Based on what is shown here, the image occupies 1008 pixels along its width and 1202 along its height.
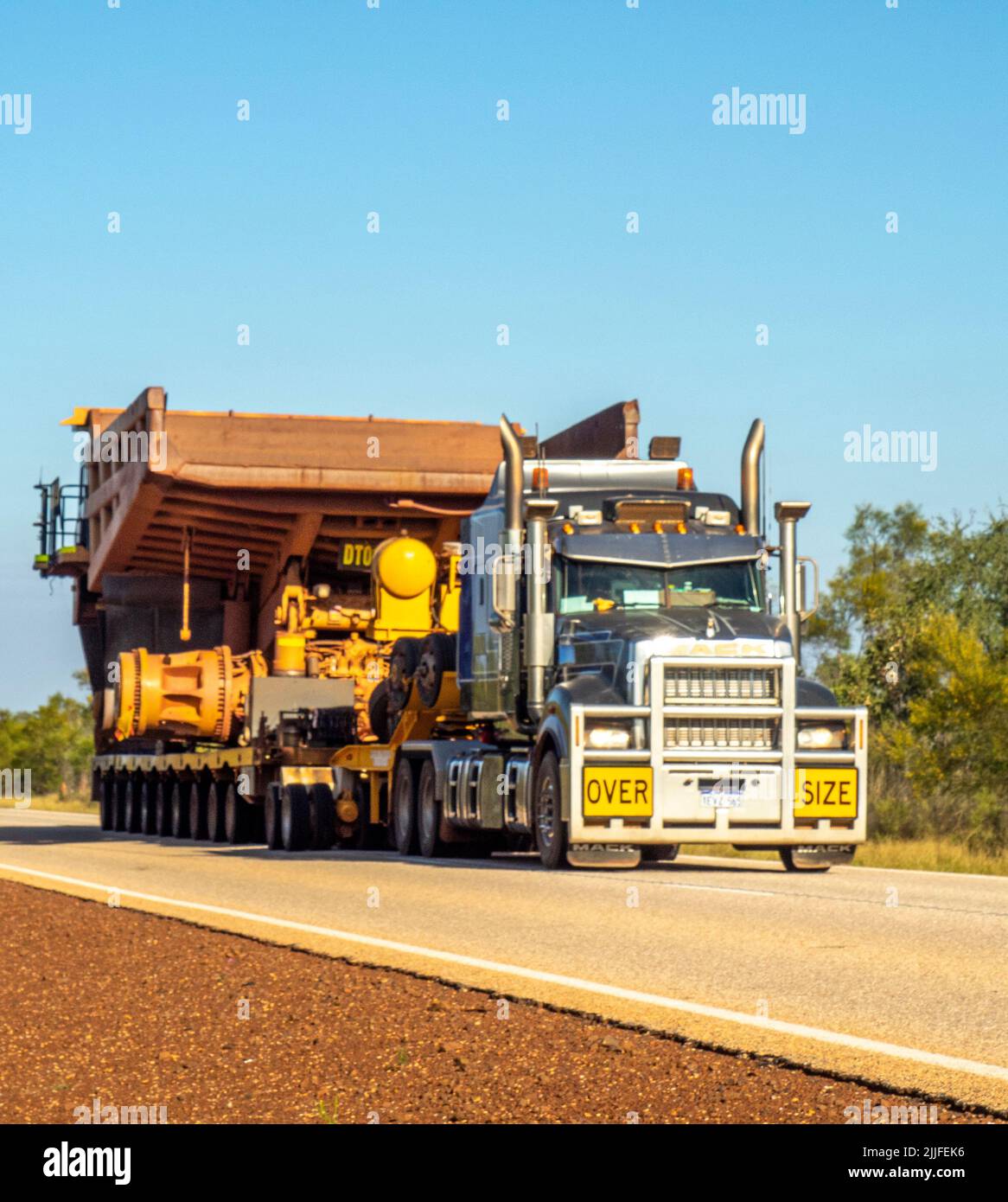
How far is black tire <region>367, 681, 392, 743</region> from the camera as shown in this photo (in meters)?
24.4

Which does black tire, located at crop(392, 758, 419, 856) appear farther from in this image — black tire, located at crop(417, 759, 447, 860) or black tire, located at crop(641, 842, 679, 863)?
black tire, located at crop(641, 842, 679, 863)

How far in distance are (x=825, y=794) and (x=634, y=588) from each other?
8.21 ft

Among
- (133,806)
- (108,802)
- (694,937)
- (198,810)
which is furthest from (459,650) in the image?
(108,802)

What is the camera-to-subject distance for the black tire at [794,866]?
60.3 feet

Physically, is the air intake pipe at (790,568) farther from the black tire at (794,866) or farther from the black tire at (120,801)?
the black tire at (120,801)

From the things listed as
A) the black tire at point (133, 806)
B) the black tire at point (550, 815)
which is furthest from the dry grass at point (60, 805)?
the black tire at point (550, 815)

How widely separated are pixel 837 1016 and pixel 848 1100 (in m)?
2.00

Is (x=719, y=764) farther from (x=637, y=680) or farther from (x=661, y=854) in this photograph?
(x=661, y=854)

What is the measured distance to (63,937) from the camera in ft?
41.9

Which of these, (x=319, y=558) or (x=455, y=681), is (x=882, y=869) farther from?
(x=319, y=558)

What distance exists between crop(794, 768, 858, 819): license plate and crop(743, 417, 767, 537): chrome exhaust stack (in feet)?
9.36

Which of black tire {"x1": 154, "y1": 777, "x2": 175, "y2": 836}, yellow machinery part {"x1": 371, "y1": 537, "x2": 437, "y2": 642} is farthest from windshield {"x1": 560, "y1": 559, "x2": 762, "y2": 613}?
black tire {"x1": 154, "y1": 777, "x2": 175, "y2": 836}
